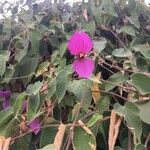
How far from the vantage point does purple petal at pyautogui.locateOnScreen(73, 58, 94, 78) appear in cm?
86

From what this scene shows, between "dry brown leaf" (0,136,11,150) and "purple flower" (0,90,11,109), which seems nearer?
"dry brown leaf" (0,136,11,150)

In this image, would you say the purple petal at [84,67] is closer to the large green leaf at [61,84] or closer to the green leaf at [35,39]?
the large green leaf at [61,84]

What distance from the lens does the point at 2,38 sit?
153 cm

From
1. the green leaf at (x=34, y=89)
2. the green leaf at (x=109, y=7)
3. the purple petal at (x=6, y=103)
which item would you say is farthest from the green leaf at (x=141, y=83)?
the green leaf at (x=109, y=7)

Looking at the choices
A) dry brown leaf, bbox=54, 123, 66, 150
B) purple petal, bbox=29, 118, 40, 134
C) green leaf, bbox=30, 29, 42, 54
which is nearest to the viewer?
dry brown leaf, bbox=54, 123, 66, 150

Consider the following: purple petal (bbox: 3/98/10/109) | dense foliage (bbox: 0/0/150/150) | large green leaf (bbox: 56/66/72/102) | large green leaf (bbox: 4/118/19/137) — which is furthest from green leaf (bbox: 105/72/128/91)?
purple petal (bbox: 3/98/10/109)

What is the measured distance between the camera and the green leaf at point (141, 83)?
886mm

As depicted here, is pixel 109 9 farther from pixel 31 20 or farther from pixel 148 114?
pixel 148 114

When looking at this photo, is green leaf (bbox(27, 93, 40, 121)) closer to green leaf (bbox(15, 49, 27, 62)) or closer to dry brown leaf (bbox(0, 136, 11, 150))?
dry brown leaf (bbox(0, 136, 11, 150))

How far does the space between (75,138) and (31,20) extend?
803 millimetres

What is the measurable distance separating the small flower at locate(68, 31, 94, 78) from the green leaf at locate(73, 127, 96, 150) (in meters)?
0.12

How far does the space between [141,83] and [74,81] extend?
0.15 meters

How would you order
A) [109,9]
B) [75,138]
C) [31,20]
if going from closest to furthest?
1. [75,138]
2. [109,9]
3. [31,20]

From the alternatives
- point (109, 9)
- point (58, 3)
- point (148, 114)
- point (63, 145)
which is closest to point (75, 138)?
point (63, 145)
